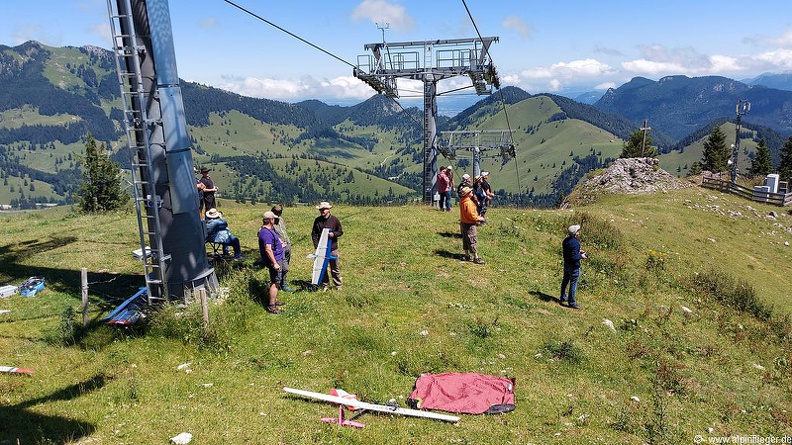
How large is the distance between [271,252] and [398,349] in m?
4.28

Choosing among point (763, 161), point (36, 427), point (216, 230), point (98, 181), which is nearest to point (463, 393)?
point (36, 427)

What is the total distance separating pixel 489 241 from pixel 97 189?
50643 mm

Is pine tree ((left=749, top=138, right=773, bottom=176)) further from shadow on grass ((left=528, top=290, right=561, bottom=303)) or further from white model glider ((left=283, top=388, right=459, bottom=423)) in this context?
white model glider ((left=283, top=388, right=459, bottom=423))

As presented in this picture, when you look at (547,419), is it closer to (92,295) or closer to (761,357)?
(761,357)

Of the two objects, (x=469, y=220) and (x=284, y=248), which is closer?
(x=284, y=248)

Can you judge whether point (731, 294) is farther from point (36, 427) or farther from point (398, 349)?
point (36, 427)

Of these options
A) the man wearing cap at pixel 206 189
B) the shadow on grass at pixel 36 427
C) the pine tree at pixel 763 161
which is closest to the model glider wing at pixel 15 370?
the shadow on grass at pixel 36 427

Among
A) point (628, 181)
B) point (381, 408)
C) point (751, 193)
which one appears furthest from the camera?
point (628, 181)

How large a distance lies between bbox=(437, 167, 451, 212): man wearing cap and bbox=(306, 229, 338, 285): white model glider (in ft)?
37.7

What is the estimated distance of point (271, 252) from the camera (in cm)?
1248

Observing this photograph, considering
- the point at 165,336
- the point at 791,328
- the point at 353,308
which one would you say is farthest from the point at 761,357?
the point at 165,336

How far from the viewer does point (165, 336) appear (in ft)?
36.4

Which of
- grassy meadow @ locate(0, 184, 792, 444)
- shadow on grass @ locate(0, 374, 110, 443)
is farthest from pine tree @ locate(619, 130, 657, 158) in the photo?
shadow on grass @ locate(0, 374, 110, 443)

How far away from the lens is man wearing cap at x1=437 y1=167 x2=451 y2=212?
2409 cm
